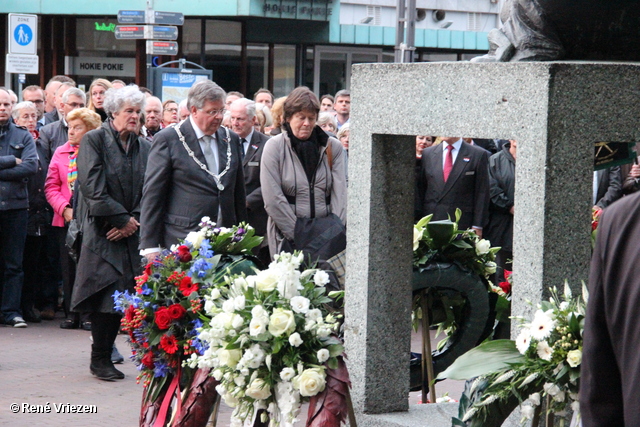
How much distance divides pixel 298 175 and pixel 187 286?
106 inches

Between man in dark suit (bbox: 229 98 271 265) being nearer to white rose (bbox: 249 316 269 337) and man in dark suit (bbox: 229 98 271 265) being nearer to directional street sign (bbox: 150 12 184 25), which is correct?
white rose (bbox: 249 316 269 337)

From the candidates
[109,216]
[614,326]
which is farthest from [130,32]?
[614,326]

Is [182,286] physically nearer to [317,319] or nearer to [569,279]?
[317,319]

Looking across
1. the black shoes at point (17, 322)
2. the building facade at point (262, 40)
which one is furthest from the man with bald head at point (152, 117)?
the building facade at point (262, 40)

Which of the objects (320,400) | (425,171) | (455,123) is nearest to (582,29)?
(455,123)

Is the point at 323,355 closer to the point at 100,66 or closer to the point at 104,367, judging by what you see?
the point at 104,367

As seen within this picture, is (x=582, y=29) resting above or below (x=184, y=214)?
above

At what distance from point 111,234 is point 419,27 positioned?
20.3 m

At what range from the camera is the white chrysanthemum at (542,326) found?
3.53 meters

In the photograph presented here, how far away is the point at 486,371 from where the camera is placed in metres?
3.61

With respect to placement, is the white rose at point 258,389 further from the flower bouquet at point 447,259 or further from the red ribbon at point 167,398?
the flower bouquet at point 447,259

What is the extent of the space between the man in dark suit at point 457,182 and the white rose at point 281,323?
5.53 metres

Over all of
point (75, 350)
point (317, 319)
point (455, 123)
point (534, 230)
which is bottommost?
point (75, 350)

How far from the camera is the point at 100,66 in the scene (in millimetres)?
26969
